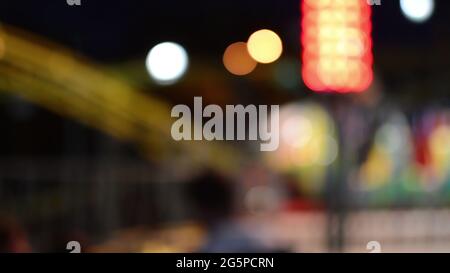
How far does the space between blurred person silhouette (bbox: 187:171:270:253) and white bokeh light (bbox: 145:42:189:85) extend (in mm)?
359

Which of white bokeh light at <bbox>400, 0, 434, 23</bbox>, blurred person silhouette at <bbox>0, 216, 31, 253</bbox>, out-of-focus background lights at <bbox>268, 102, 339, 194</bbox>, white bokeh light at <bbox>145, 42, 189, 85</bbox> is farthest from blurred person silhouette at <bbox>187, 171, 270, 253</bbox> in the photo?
white bokeh light at <bbox>400, 0, 434, 23</bbox>

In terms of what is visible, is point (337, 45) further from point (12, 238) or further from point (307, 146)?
point (12, 238)

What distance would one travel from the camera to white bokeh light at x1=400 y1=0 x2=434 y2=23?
234cm

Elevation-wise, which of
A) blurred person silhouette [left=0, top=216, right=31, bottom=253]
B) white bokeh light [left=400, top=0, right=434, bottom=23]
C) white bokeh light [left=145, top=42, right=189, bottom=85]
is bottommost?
blurred person silhouette [left=0, top=216, right=31, bottom=253]

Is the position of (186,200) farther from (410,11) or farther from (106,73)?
(410,11)

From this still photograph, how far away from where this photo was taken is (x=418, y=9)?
7.91 feet

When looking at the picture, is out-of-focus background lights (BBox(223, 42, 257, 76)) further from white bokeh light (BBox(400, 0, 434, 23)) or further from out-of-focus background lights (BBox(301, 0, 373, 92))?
white bokeh light (BBox(400, 0, 434, 23))

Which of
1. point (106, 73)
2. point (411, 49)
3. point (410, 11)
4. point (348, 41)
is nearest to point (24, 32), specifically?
point (106, 73)

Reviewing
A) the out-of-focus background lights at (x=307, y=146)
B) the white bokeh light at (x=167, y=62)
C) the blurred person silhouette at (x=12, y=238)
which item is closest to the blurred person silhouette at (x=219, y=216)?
the out-of-focus background lights at (x=307, y=146)

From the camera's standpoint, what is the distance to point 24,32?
7.33ft

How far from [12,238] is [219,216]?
58 centimetres

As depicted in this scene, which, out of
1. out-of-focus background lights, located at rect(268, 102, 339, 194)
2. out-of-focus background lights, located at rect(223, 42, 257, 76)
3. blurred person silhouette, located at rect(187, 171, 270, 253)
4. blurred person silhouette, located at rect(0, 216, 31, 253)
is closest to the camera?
blurred person silhouette, located at rect(0, 216, 31, 253)

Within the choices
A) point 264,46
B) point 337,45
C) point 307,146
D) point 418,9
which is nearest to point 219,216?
point 307,146
